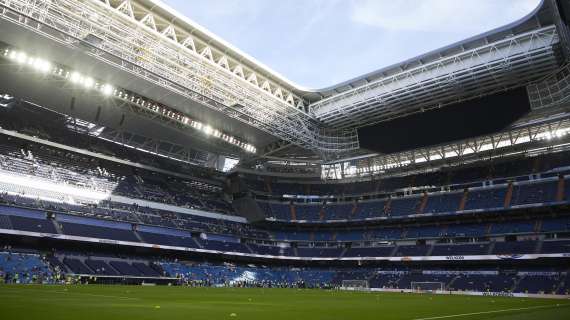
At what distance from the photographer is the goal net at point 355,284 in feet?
193

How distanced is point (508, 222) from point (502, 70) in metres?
26.9

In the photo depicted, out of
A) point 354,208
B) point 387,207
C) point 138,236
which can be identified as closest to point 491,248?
point 387,207

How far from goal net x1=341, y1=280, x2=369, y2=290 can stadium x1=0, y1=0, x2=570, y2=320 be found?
0.21 meters

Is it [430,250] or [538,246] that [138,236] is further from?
[538,246]

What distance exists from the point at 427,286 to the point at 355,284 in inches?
394

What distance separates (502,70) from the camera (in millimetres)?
37969

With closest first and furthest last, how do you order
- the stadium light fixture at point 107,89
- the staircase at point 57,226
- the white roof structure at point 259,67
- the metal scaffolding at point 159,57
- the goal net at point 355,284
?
1. the metal scaffolding at point 159,57
2. the white roof structure at point 259,67
3. the stadium light fixture at point 107,89
4. the staircase at point 57,226
5. the goal net at point 355,284

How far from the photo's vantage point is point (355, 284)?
60219mm

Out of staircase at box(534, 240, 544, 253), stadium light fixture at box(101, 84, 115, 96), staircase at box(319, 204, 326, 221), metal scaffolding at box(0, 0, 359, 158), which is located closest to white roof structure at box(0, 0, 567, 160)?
metal scaffolding at box(0, 0, 359, 158)

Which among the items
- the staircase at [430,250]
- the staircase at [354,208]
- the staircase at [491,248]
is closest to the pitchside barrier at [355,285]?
the staircase at [430,250]

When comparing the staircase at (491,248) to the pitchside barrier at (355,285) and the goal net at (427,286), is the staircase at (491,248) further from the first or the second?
the pitchside barrier at (355,285)

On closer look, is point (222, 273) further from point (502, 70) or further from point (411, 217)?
point (502, 70)

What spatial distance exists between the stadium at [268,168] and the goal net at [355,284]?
0.21 meters

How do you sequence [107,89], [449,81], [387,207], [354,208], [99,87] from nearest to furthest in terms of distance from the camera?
[449,81], [99,87], [107,89], [387,207], [354,208]
